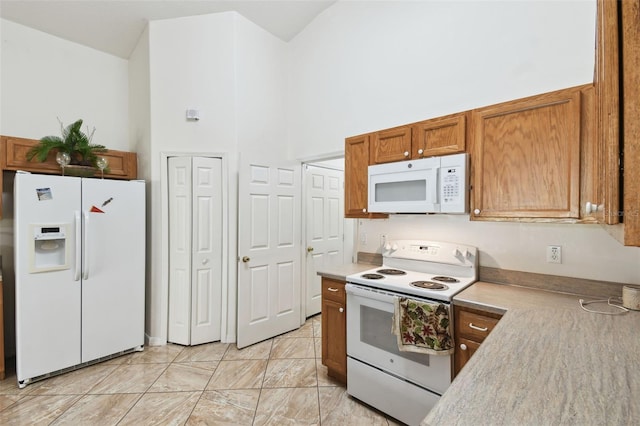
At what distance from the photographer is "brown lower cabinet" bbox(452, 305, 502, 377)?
64.8 inches

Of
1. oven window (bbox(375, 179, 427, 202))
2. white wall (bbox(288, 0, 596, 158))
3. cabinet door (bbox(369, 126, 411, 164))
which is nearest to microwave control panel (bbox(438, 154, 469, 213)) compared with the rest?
oven window (bbox(375, 179, 427, 202))

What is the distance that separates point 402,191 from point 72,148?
304cm

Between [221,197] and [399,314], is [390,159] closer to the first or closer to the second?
[399,314]

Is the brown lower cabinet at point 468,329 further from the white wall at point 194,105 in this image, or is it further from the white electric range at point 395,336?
the white wall at point 194,105

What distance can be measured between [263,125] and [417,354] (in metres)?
2.76

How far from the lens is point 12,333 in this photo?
2.90 metres

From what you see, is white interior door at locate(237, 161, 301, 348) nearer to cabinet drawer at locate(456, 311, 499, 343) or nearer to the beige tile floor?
the beige tile floor

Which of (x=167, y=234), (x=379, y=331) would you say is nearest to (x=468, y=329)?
(x=379, y=331)

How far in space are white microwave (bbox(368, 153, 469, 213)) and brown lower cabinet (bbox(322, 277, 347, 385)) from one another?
0.72 meters

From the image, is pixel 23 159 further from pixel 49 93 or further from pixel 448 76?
pixel 448 76

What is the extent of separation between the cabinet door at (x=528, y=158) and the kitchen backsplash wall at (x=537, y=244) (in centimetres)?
29

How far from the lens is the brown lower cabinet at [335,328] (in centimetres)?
234

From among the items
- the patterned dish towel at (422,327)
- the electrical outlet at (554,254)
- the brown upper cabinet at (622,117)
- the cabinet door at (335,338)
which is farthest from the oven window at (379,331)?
the brown upper cabinet at (622,117)

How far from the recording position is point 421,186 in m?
2.12
